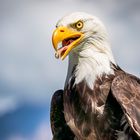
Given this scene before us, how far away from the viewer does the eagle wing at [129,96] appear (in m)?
13.5

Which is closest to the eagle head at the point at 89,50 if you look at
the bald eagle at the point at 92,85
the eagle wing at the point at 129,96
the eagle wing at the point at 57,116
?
the bald eagle at the point at 92,85

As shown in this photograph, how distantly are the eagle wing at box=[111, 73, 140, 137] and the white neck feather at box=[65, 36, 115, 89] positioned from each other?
370 millimetres

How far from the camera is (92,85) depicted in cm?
1422

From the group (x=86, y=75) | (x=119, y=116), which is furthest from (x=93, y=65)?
(x=119, y=116)

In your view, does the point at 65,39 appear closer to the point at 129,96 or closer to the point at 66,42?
the point at 66,42

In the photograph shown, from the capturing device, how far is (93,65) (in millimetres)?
14367

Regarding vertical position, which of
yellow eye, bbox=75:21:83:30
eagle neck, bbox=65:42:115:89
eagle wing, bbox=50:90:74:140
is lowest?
eagle wing, bbox=50:90:74:140

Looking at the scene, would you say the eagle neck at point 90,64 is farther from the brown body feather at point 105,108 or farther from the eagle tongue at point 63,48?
the eagle tongue at point 63,48

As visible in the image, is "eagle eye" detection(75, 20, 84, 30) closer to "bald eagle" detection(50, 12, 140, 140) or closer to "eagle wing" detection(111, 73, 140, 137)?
"bald eagle" detection(50, 12, 140, 140)

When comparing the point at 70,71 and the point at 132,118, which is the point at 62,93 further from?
the point at 132,118

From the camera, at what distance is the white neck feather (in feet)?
46.9

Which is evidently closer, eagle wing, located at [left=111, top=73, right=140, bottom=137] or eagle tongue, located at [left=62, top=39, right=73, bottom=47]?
eagle wing, located at [left=111, top=73, right=140, bottom=137]

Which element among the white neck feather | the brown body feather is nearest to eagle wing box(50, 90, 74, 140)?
the brown body feather

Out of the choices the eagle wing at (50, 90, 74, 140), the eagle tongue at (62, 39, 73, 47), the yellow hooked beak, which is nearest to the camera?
the yellow hooked beak
